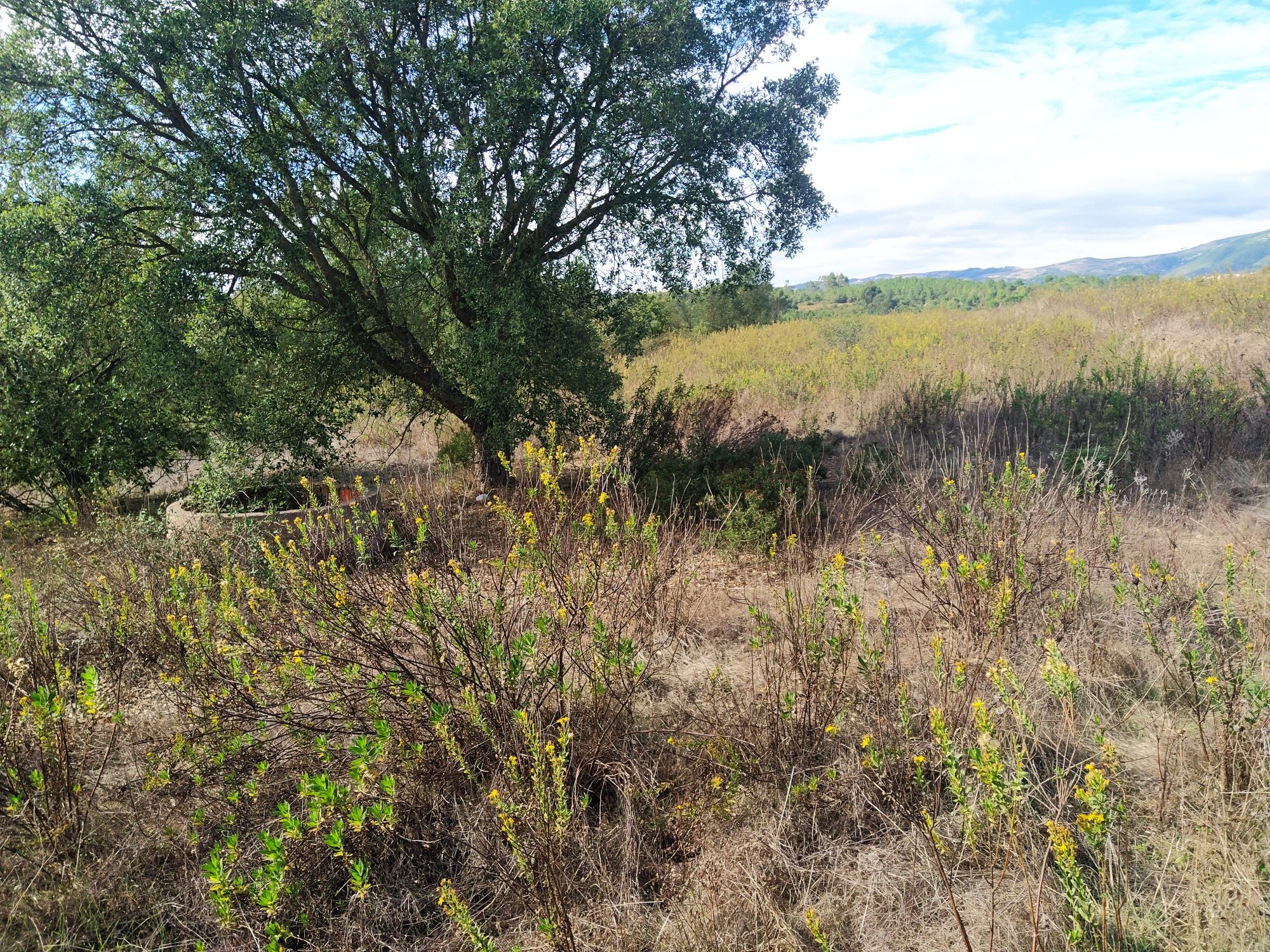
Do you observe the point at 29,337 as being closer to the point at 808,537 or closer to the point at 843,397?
the point at 808,537

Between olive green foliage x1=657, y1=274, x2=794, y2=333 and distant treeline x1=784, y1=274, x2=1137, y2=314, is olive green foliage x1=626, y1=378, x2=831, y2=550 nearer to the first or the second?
olive green foliage x1=657, y1=274, x2=794, y2=333

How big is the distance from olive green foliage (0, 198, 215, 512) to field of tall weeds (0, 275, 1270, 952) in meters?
2.54

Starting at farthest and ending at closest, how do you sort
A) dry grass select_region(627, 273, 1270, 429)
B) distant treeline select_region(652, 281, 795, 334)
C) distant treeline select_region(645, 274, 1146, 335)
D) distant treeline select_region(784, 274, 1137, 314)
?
1. distant treeline select_region(784, 274, 1137, 314)
2. distant treeline select_region(652, 281, 795, 334)
3. dry grass select_region(627, 273, 1270, 429)
4. distant treeline select_region(645, 274, 1146, 335)

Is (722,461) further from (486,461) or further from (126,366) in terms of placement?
(126,366)

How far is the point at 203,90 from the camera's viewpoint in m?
5.80

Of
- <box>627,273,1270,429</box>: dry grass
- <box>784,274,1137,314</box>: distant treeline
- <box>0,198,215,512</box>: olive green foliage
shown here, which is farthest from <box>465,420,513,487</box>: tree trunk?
<box>784,274,1137,314</box>: distant treeline

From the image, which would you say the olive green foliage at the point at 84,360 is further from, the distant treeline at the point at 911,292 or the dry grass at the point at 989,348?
the distant treeline at the point at 911,292

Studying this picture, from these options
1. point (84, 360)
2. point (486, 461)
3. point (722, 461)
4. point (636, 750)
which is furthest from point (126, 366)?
point (636, 750)

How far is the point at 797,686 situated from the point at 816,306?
30.4 metres

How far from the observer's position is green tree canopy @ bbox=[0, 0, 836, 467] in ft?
19.4

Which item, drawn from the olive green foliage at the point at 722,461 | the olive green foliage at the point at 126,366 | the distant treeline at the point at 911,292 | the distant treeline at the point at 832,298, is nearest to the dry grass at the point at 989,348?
the olive green foliage at the point at 722,461

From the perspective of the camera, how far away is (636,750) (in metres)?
2.89

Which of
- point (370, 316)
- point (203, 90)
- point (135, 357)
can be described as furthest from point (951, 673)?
point (135, 357)

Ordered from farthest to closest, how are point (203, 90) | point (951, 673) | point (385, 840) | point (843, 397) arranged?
point (843, 397) < point (203, 90) < point (951, 673) < point (385, 840)
